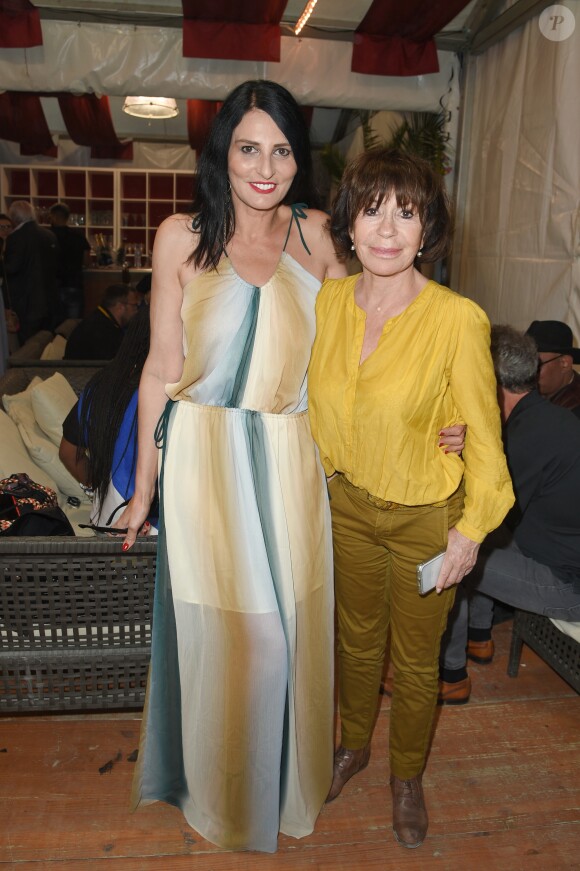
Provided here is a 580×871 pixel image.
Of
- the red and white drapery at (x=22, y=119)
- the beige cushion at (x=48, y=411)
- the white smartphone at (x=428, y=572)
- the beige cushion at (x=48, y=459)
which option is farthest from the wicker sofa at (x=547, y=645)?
A: the red and white drapery at (x=22, y=119)

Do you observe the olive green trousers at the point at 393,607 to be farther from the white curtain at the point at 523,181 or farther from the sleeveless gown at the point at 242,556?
the white curtain at the point at 523,181

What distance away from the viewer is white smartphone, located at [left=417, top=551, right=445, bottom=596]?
1.62 m

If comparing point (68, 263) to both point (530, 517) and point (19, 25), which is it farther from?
point (530, 517)

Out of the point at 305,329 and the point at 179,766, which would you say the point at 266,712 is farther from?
the point at 305,329

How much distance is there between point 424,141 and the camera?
5023mm

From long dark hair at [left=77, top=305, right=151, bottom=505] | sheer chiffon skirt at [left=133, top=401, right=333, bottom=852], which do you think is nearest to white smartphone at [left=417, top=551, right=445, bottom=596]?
sheer chiffon skirt at [left=133, top=401, right=333, bottom=852]

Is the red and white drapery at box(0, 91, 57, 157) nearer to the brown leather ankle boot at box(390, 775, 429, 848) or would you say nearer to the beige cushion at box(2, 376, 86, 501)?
the beige cushion at box(2, 376, 86, 501)

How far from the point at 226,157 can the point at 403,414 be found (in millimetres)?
705

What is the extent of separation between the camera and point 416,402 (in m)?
1.54

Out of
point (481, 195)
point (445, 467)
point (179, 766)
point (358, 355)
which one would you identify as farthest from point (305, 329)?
point (481, 195)

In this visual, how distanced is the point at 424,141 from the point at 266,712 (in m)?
4.36

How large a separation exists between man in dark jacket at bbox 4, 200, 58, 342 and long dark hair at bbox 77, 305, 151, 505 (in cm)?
540

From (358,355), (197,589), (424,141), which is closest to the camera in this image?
(358,355)

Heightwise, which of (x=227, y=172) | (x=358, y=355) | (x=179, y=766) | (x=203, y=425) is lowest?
(x=179, y=766)
